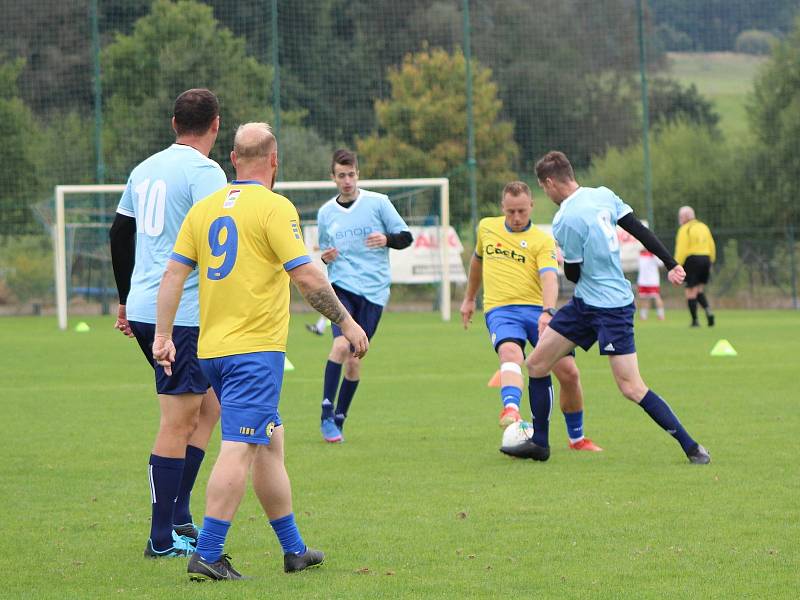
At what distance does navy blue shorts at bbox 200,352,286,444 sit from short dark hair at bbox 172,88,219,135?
1.16 meters

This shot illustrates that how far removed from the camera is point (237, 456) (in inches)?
198

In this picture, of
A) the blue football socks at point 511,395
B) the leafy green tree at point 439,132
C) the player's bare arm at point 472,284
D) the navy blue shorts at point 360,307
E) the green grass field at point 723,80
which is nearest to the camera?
the blue football socks at point 511,395

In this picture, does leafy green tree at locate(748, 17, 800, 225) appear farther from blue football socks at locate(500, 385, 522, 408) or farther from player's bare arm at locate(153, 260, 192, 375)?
player's bare arm at locate(153, 260, 192, 375)

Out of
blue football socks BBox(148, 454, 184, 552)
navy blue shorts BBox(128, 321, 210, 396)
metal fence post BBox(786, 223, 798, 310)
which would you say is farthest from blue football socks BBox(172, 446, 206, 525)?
metal fence post BBox(786, 223, 798, 310)

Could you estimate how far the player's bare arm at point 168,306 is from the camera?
513cm

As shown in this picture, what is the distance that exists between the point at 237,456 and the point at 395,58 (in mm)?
35024

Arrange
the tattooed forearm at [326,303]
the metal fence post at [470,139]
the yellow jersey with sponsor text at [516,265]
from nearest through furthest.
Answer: the tattooed forearm at [326,303] → the yellow jersey with sponsor text at [516,265] → the metal fence post at [470,139]

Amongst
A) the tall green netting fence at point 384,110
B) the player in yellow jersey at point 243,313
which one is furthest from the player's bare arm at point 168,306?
the tall green netting fence at point 384,110

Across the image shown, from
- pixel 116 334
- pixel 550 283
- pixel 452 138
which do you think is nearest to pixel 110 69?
pixel 452 138

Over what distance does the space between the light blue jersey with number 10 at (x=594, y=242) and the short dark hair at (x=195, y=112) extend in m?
3.01

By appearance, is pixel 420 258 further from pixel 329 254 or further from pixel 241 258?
pixel 241 258

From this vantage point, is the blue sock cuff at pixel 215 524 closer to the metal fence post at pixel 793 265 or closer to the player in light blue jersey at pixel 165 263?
the player in light blue jersey at pixel 165 263

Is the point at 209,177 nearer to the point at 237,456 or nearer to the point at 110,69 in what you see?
the point at 237,456

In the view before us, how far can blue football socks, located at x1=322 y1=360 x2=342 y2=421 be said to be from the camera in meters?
9.40
